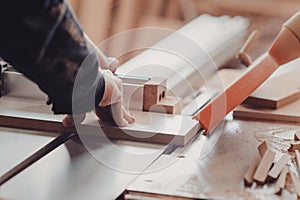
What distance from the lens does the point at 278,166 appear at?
2.62ft

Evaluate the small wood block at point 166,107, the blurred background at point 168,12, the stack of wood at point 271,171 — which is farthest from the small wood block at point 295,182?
the blurred background at point 168,12

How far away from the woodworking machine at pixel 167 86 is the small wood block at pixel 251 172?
0.13 meters

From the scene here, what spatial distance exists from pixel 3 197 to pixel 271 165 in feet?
1.23

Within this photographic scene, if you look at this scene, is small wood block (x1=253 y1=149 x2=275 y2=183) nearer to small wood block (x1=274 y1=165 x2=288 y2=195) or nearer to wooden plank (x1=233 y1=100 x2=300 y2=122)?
small wood block (x1=274 y1=165 x2=288 y2=195)

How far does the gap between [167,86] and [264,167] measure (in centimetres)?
36

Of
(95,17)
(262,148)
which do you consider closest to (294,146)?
(262,148)

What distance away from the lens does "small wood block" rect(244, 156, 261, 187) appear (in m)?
0.76

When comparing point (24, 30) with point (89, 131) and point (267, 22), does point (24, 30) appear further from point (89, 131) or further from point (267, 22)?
point (267, 22)

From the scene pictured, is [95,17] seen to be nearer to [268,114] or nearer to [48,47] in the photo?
[268,114]

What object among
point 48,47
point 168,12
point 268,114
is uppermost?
point 48,47

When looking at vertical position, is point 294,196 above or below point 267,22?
above

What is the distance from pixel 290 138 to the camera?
3.11 feet

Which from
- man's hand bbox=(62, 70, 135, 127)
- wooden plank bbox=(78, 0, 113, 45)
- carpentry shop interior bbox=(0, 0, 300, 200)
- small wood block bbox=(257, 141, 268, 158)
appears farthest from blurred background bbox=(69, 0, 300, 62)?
small wood block bbox=(257, 141, 268, 158)

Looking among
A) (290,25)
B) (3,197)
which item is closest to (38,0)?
(3,197)
